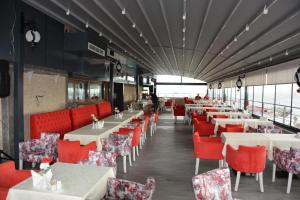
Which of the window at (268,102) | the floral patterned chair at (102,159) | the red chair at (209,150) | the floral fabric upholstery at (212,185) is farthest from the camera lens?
the window at (268,102)

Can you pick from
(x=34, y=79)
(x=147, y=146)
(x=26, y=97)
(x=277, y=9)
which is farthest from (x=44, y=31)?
(x=277, y=9)

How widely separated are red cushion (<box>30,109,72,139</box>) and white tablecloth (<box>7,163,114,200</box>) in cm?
324

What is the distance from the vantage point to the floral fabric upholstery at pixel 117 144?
5.13m

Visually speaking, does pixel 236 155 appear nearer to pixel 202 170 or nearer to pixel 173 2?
pixel 202 170

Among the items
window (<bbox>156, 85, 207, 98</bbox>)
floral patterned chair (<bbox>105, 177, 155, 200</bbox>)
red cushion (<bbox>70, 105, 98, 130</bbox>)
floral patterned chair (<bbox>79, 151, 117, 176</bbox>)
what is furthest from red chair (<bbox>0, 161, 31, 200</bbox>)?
window (<bbox>156, 85, 207, 98</bbox>)

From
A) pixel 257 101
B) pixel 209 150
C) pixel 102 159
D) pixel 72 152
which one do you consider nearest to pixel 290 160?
pixel 209 150

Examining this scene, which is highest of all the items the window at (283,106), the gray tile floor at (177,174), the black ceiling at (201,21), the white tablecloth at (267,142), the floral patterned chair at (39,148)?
the black ceiling at (201,21)

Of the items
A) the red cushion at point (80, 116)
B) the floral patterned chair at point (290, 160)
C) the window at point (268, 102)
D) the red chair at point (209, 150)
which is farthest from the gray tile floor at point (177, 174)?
the window at point (268, 102)

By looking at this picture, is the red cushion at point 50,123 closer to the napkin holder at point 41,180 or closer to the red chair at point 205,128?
the napkin holder at point 41,180

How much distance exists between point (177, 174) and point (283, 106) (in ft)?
22.9

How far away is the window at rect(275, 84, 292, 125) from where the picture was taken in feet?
31.8

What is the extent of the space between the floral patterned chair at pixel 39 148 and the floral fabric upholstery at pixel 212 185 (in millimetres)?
3452

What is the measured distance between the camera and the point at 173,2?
5.44 metres

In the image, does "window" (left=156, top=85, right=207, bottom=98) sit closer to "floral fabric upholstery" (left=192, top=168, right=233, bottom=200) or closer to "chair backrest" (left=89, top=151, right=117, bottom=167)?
"chair backrest" (left=89, top=151, right=117, bottom=167)
